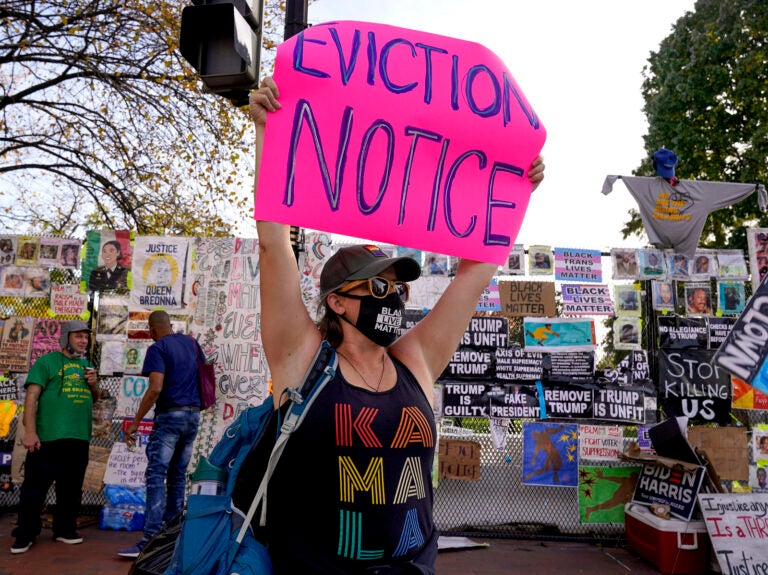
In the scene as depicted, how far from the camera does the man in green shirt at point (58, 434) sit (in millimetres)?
5789

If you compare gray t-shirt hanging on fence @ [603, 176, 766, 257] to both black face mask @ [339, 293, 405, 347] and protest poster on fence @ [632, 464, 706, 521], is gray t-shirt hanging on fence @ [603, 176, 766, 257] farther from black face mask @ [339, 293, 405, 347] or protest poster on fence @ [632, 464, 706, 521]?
black face mask @ [339, 293, 405, 347]

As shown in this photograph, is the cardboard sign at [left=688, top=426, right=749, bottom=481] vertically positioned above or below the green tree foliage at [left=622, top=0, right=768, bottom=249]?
below

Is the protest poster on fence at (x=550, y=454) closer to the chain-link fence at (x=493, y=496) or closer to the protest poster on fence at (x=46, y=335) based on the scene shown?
the chain-link fence at (x=493, y=496)

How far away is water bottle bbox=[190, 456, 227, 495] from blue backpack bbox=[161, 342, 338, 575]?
13 millimetres

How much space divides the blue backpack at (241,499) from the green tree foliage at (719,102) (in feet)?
61.9

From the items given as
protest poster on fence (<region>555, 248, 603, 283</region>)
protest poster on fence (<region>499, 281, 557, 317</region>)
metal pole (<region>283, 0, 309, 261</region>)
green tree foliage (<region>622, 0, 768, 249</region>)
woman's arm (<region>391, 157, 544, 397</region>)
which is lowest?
woman's arm (<region>391, 157, 544, 397</region>)

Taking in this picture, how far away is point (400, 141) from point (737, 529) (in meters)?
5.21

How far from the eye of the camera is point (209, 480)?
1.77 metres

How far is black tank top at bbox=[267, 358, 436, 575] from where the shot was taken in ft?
5.63

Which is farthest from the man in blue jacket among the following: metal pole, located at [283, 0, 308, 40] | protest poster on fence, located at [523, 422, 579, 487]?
protest poster on fence, located at [523, 422, 579, 487]

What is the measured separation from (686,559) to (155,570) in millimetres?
5444

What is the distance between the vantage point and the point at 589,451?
22.9 ft

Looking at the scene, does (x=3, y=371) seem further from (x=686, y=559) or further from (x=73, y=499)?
(x=686, y=559)

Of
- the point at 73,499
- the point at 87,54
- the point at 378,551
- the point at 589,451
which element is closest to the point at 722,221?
the point at 589,451
